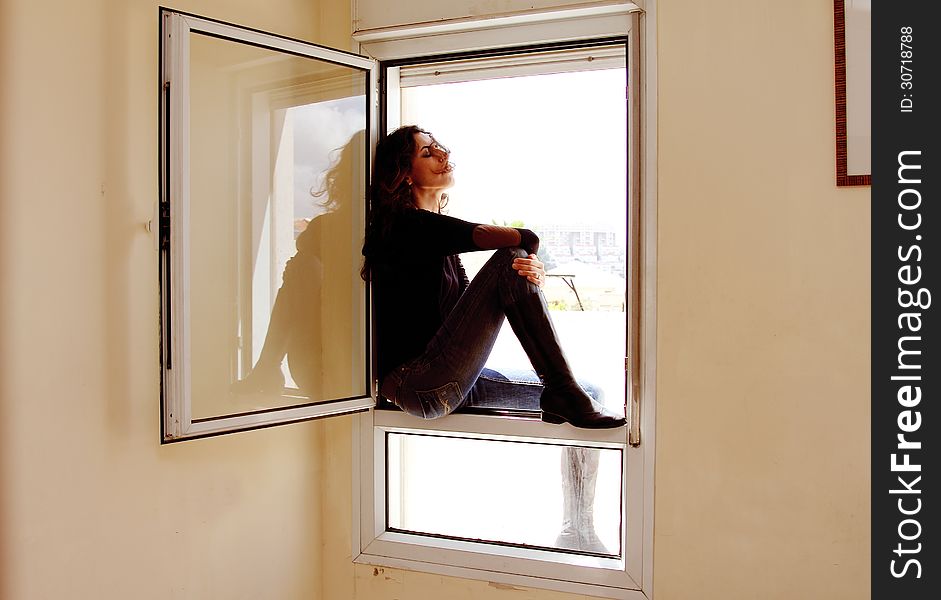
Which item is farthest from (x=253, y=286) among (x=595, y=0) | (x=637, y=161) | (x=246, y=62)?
(x=595, y=0)

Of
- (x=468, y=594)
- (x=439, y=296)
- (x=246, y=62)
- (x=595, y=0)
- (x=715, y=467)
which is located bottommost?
(x=468, y=594)

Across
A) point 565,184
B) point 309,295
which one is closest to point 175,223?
point 309,295

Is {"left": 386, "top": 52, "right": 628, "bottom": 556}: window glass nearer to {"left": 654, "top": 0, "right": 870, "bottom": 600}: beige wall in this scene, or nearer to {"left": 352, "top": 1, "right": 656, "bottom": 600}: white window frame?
{"left": 352, "top": 1, "right": 656, "bottom": 600}: white window frame

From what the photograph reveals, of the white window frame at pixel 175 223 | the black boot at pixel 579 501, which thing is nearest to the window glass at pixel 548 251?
the black boot at pixel 579 501

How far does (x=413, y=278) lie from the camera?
7.21ft

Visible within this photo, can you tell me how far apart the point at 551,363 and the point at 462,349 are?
0.27m

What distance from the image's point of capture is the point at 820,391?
75.7 inches

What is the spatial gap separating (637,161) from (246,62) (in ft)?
3.67

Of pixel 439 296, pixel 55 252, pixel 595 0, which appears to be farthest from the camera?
pixel 439 296

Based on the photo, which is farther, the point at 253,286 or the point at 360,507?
the point at 360,507

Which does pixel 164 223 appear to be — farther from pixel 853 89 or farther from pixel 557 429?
pixel 853 89

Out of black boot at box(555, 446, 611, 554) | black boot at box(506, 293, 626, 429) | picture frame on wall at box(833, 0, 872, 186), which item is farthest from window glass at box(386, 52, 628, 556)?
picture frame on wall at box(833, 0, 872, 186)

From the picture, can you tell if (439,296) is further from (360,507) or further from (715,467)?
(715,467)

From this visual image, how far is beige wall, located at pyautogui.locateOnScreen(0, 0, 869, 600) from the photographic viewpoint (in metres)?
1.55
